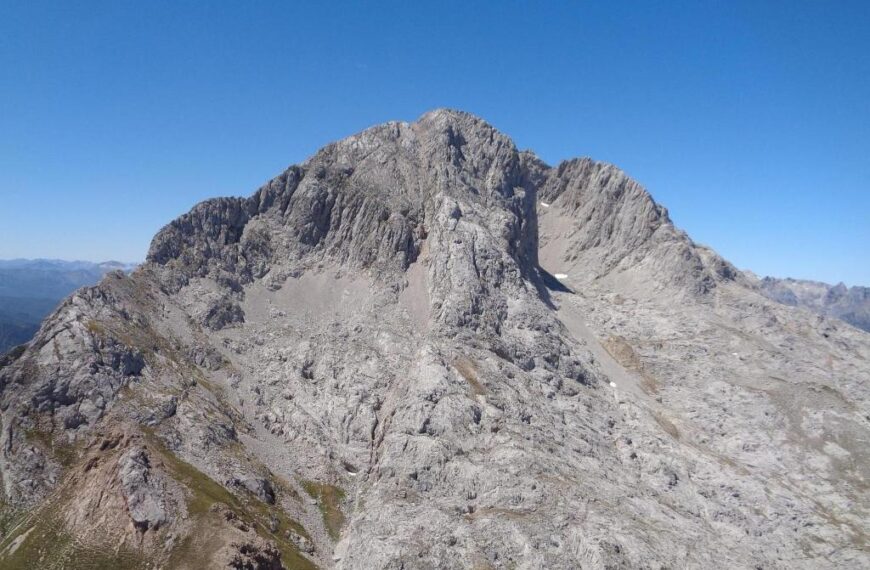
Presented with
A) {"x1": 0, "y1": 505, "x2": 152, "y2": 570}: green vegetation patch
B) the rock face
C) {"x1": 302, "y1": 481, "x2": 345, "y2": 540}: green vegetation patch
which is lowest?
{"x1": 0, "y1": 505, "x2": 152, "y2": 570}: green vegetation patch

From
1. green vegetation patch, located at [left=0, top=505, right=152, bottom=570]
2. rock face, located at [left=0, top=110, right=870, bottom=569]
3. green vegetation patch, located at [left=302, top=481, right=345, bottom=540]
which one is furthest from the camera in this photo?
green vegetation patch, located at [left=302, top=481, right=345, bottom=540]

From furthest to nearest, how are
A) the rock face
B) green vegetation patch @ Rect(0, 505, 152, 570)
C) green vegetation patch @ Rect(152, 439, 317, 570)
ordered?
the rock face, green vegetation patch @ Rect(152, 439, 317, 570), green vegetation patch @ Rect(0, 505, 152, 570)

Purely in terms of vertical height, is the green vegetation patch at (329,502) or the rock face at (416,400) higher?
the rock face at (416,400)

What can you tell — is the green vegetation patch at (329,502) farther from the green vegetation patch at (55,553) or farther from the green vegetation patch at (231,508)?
the green vegetation patch at (55,553)

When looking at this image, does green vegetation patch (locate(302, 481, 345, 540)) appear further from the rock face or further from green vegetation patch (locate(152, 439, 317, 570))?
green vegetation patch (locate(152, 439, 317, 570))

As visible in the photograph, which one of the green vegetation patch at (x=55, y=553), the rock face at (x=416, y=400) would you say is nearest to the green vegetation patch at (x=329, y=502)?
the rock face at (x=416, y=400)

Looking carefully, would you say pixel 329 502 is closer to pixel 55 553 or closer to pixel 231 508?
pixel 231 508

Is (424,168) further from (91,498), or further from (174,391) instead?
(91,498)

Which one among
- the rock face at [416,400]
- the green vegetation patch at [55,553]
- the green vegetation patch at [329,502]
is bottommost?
the green vegetation patch at [55,553]

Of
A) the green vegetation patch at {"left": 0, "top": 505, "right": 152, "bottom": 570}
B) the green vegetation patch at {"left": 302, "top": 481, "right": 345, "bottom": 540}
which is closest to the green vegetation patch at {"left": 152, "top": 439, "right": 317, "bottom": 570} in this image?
the green vegetation patch at {"left": 302, "top": 481, "right": 345, "bottom": 540}
